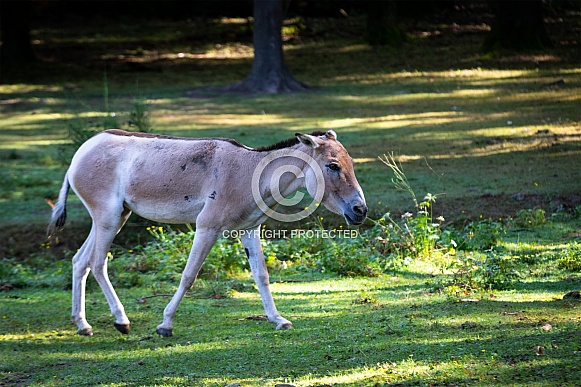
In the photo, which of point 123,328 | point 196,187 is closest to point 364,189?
point 196,187

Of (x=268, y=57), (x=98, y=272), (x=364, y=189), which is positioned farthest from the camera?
(x=268, y=57)

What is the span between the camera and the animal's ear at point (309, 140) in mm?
6977

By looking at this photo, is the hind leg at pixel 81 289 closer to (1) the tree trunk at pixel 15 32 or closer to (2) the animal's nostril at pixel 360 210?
(2) the animal's nostril at pixel 360 210

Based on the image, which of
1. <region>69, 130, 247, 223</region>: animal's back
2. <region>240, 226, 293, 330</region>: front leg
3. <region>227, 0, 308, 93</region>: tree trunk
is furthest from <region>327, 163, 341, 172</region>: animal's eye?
<region>227, 0, 308, 93</region>: tree trunk

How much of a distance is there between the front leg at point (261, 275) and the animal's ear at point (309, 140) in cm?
109

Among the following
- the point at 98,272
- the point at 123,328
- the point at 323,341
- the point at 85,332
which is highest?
the point at 98,272

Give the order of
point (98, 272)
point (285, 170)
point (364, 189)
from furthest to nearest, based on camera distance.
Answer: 1. point (364, 189)
2. point (98, 272)
3. point (285, 170)

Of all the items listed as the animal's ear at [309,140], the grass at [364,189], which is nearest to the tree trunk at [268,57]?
the grass at [364,189]

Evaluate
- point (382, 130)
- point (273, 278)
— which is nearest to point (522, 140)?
point (382, 130)

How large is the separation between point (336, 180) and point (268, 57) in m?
17.7

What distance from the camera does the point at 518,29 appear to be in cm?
2634

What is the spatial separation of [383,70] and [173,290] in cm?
1849

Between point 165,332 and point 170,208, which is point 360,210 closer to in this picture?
point 170,208

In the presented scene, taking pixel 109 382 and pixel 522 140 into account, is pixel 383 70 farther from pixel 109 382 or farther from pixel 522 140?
pixel 109 382
